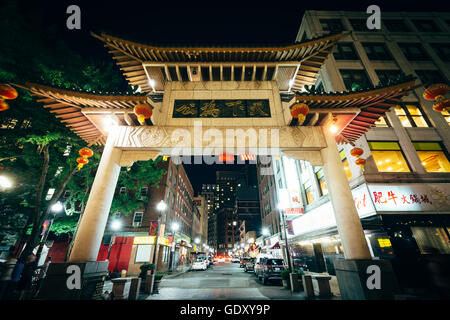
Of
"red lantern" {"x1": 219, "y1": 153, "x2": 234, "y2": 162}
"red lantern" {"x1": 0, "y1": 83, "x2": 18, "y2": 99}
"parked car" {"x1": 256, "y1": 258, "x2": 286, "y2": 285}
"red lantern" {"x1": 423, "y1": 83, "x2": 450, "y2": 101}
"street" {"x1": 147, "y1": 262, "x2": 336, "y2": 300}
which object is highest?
"red lantern" {"x1": 423, "y1": 83, "x2": 450, "y2": 101}

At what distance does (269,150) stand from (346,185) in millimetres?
2867

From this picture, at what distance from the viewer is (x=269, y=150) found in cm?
686

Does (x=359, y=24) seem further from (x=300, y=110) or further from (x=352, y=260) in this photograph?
(x=352, y=260)

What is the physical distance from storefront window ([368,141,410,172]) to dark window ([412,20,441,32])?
16.4m

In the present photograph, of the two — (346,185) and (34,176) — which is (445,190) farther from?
(34,176)

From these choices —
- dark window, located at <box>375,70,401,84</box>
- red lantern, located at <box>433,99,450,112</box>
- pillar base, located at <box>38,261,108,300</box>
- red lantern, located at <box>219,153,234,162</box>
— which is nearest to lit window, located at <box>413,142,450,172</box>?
dark window, located at <box>375,70,401,84</box>

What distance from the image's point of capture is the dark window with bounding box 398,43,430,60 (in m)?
16.9

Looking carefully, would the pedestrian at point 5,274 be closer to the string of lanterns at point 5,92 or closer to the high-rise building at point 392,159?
the string of lanterns at point 5,92

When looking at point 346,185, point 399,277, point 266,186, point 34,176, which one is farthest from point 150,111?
point 266,186

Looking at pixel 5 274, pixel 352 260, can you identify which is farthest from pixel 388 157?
pixel 5 274

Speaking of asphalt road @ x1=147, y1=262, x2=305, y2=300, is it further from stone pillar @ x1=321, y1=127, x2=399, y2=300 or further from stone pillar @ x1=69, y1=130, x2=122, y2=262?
stone pillar @ x1=69, y1=130, x2=122, y2=262

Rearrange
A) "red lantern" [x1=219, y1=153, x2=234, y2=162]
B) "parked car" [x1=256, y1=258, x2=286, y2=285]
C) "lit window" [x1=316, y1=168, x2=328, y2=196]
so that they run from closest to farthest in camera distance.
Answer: "red lantern" [x1=219, y1=153, x2=234, y2=162] → "parked car" [x1=256, y1=258, x2=286, y2=285] → "lit window" [x1=316, y1=168, x2=328, y2=196]

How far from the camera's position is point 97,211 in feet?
19.4

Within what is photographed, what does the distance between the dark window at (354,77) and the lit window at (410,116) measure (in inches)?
137
